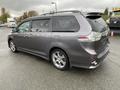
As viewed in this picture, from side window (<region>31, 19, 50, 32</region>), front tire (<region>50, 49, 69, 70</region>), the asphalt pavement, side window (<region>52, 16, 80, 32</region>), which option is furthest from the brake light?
side window (<region>31, 19, 50, 32</region>)

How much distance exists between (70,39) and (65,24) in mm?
569

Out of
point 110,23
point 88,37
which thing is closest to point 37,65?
point 88,37

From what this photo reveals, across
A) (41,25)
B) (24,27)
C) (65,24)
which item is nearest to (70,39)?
(65,24)

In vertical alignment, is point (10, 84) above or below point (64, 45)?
below

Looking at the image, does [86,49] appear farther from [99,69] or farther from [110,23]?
[110,23]

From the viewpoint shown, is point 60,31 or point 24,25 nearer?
point 60,31

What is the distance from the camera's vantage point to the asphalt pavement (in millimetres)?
3408

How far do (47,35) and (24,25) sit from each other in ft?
5.79

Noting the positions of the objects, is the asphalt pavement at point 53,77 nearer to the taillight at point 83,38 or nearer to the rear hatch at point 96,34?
the rear hatch at point 96,34

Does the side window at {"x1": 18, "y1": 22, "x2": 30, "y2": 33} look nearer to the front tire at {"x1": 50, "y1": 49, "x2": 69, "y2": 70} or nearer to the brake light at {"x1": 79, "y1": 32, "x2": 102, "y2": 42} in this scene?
the front tire at {"x1": 50, "y1": 49, "x2": 69, "y2": 70}

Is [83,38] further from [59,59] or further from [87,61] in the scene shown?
[59,59]

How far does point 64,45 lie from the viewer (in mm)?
3959

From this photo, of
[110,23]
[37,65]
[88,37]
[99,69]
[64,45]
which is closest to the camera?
[88,37]

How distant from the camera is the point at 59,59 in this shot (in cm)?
436
